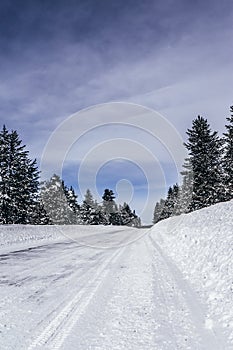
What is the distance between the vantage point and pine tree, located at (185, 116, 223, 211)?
116 ft

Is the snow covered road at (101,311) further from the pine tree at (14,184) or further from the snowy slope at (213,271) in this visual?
the pine tree at (14,184)

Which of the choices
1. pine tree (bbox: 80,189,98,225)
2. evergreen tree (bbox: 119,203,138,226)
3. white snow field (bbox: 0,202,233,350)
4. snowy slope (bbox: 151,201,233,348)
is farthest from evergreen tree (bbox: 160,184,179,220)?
white snow field (bbox: 0,202,233,350)

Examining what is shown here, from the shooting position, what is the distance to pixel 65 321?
4660mm

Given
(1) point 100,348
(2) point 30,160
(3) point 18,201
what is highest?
(2) point 30,160

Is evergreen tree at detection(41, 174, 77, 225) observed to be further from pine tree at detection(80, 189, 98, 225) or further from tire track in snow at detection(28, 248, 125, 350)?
tire track in snow at detection(28, 248, 125, 350)

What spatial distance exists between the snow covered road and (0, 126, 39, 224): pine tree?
1150 inches

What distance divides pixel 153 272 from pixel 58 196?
47.0 m

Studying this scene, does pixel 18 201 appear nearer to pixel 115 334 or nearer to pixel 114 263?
pixel 114 263

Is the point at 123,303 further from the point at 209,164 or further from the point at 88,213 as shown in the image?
the point at 88,213

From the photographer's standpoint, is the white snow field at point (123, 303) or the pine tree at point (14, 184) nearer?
the white snow field at point (123, 303)

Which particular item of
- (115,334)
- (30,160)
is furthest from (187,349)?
(30,160)

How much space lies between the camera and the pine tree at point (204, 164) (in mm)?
35500

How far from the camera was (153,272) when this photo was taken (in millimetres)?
8469

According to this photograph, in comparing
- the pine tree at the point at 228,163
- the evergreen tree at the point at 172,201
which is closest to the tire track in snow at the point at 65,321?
the pine tree at the point at 228,163
